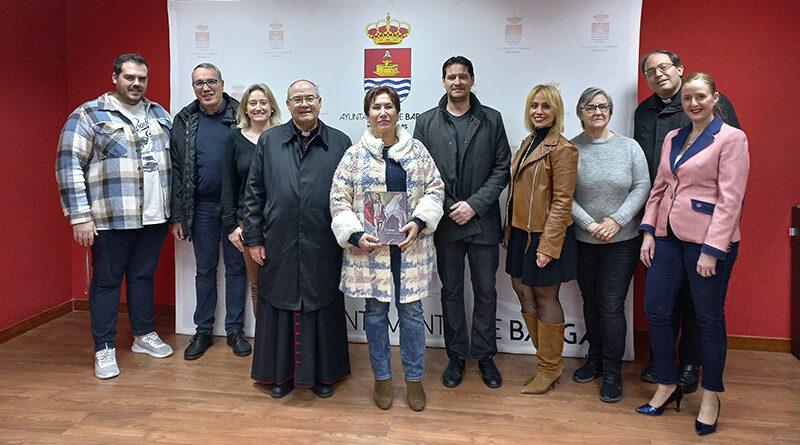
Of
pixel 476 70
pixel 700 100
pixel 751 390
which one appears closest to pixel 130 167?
pixel 476 70

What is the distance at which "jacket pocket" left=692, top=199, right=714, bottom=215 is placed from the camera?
228 centimetres

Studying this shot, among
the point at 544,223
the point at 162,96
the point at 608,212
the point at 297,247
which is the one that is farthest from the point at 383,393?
the point at 162,96

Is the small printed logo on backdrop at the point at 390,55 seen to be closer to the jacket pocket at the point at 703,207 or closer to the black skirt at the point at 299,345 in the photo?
the black skirt at the point at 299,345

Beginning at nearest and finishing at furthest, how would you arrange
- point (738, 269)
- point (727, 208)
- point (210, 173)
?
point (727, 208) → point (210, 173) → point (738, 269)

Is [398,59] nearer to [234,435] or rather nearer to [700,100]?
[700,100]

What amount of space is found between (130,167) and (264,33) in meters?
1.25

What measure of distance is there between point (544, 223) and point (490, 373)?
93cm

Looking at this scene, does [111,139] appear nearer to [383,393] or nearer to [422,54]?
[422,54]

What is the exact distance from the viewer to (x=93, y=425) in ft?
8.25

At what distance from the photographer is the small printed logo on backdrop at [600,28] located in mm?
3207

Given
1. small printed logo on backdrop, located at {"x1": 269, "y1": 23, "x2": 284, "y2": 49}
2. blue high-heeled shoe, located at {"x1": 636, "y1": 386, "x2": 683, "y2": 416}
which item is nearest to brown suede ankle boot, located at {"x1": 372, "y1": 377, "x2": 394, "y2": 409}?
blue high-heeled shoe, located at {"x1": 636, "y1": 386, "x2": 683, "y2": 416}

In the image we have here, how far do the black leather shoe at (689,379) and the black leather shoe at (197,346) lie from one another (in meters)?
2.84

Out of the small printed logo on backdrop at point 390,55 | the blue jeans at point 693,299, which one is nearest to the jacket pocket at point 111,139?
the small printed logo on backdrop at point 390,55

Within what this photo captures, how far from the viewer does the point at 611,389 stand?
2.79m
